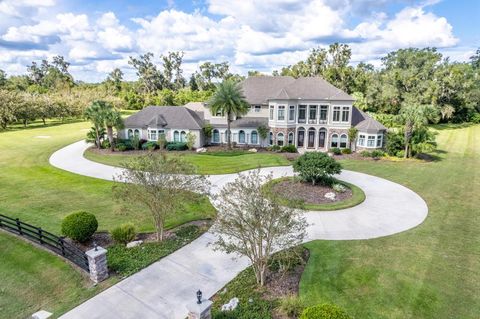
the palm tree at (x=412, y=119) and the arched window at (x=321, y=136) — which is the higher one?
the palm tree at (x=412, y=119)

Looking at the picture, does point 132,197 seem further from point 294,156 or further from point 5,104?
point 5,104

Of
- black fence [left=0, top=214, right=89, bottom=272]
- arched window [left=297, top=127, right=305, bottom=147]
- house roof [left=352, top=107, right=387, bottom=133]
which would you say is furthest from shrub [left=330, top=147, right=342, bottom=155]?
black fence [left=0, top=214, right=89, bottom=272]

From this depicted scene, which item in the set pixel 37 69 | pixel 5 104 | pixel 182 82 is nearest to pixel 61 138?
pixel 5 104

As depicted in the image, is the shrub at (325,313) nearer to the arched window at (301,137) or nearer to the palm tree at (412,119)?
the palm tree at (412,119)

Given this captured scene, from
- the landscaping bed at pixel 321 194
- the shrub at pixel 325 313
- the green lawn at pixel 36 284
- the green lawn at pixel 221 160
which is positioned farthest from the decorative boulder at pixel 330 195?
the green lawn at pixel 36 284

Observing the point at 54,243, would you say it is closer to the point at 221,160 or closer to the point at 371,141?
the point at 221,160
